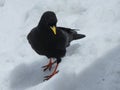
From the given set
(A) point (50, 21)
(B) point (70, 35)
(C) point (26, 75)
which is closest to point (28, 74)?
(C) point (26, 75)

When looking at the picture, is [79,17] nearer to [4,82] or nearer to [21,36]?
[21,36]

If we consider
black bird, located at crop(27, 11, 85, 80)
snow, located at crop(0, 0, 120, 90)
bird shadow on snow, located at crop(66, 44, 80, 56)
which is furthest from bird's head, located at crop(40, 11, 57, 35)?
bird shadow on snow, located at crop(66, 44, 80, 56)

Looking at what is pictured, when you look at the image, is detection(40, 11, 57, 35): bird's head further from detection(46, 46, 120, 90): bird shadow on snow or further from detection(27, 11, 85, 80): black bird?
detection(46, 46, 120, 90): bird shadow on snow

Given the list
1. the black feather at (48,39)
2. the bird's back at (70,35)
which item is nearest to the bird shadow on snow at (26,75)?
the black feather at (48,39)

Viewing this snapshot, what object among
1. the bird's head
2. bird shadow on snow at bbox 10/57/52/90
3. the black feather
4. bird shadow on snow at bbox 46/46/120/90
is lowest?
bird shadow on snow at bbox 10/57/52/90

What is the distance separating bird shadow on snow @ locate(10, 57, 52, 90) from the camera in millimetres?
7449

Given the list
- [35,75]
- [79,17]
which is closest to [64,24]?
[79,17]

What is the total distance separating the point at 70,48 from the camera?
7.94m

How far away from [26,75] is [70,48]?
95cm

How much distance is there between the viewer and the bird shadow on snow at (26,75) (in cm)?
745

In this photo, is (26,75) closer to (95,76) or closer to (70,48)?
(70,48)

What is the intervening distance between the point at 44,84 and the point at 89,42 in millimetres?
1246

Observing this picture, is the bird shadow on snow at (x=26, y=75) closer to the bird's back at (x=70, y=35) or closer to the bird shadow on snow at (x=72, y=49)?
the bird shadow on snow at (x=72, y=49)

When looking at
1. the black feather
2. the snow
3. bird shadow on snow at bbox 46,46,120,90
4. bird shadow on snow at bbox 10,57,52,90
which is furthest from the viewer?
bird shadow on snow at bbox 10,57,52,90
